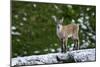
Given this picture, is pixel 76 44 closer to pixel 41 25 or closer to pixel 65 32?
pixel 65 32

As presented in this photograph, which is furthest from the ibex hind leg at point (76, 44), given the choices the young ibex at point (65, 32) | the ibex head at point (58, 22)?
the ibex head at point (58, 22)

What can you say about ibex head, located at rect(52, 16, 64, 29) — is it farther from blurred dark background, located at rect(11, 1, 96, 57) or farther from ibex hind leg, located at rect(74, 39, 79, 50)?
ibex hind leg, located at rect(74, 39, 79, 50)

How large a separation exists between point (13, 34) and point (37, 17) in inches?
12.9

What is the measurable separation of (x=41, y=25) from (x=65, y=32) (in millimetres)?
300

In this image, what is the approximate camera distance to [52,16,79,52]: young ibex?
223cm

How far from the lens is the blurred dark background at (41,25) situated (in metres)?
2.08

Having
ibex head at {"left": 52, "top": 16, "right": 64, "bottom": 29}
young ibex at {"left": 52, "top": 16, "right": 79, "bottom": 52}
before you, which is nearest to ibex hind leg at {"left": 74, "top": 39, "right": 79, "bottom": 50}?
young ibex at {"left": 52, "top": 16, "right": 79, "bottom": 52}

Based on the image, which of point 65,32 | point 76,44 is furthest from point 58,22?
point 76,44

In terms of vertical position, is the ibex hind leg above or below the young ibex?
below

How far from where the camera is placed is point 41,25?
2.17 meters

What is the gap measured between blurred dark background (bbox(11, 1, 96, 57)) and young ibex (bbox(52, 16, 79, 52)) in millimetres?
43

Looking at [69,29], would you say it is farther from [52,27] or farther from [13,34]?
[13,34]
